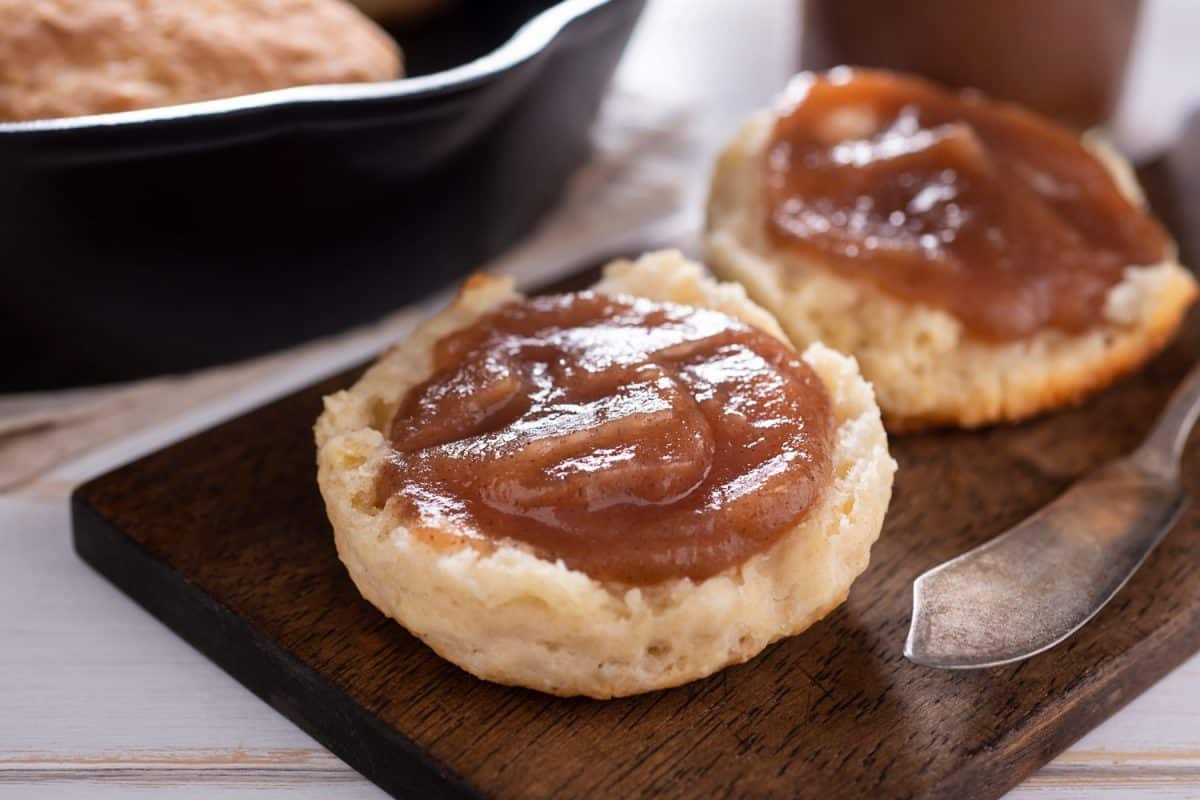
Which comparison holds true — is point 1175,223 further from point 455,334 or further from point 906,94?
point 455,334

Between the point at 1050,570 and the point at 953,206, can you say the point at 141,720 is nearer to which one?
the point at 1050,570

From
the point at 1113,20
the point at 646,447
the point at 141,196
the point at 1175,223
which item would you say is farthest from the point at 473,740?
the point at 1113,20

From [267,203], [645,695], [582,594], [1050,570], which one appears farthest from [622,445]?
[267,203]

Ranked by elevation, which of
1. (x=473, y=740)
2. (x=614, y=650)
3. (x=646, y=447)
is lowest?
(x=473, y=740)

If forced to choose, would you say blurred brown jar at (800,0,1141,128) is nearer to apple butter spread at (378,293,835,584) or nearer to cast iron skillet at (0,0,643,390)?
cast iron skillet at (0,0,643,390)

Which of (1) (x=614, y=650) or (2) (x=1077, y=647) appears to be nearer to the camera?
(1) (x=614, y=650)

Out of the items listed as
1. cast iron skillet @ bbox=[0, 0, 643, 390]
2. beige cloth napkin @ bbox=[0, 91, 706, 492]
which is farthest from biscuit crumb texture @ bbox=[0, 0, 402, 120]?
beige cloth napkin @ bbox=[0, 91, 706, 492]

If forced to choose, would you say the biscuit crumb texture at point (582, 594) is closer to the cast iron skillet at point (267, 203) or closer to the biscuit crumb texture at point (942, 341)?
the biscuit crumb texture at point (942, 341)
